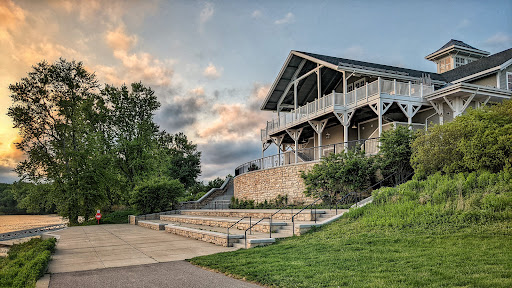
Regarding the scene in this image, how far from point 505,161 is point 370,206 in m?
4.01

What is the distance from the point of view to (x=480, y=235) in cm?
814

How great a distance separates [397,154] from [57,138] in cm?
2633

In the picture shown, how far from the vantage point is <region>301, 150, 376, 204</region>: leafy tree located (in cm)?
1739

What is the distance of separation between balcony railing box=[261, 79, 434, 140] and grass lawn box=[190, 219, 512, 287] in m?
12.8

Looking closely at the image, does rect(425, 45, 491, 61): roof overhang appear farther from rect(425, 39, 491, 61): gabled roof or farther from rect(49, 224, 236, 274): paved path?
rect(49, 224, 236, 274): paved path

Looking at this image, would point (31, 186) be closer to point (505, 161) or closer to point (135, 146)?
point (135, 146)

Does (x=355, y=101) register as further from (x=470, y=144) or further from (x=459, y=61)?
(x=459, y=61)

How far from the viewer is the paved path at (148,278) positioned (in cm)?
725

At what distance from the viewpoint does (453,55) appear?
32.5m

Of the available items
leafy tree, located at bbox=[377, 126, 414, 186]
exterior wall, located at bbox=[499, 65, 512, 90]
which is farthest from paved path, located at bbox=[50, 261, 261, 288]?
exterior wall, located at bbox=[499, 65, 512, 90]

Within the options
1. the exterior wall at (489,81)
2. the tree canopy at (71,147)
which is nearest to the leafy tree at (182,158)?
the tree canopy at (71,147)

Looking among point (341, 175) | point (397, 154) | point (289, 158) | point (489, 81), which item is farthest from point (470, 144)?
point (289, 158)

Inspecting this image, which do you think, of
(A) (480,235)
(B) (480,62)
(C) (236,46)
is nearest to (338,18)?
(C) (236,46)

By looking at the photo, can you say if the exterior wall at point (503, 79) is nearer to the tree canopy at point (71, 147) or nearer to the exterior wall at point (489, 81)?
the exterior wall at point (489, 81)
